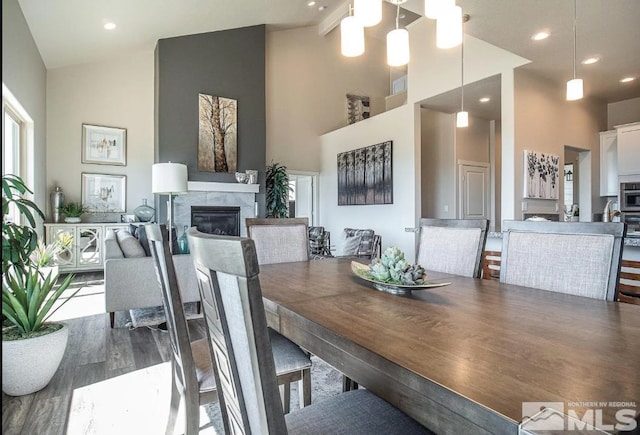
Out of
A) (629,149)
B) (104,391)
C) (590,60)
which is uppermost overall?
(590,60)

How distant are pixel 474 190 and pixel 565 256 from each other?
5389 mm

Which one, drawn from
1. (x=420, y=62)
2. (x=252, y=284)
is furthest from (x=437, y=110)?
(x=252, y=284)

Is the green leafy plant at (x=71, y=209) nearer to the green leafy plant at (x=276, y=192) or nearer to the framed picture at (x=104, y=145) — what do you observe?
the framed picture at (x=104, y=145)

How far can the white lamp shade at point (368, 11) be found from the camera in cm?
201

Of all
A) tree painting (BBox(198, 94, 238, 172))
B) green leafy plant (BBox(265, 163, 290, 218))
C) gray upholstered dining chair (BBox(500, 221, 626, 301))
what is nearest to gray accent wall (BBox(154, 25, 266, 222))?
tree painting (BBox(198, 94, 238, 172))

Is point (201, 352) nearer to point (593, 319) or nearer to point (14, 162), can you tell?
point (593, 319)

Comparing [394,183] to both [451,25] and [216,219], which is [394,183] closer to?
[216,219]

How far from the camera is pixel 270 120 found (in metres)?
7.70

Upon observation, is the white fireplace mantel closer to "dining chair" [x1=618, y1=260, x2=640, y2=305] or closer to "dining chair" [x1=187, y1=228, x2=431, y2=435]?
"dining chair" [x1=618, y1=260, x2=640, y2=305]

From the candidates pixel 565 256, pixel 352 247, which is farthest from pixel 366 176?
pixel 565 256

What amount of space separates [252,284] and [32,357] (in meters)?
2.27

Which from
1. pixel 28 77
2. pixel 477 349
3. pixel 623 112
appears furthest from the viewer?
pixel 623 112

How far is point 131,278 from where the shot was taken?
3.30 m

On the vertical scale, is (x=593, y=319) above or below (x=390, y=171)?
below
